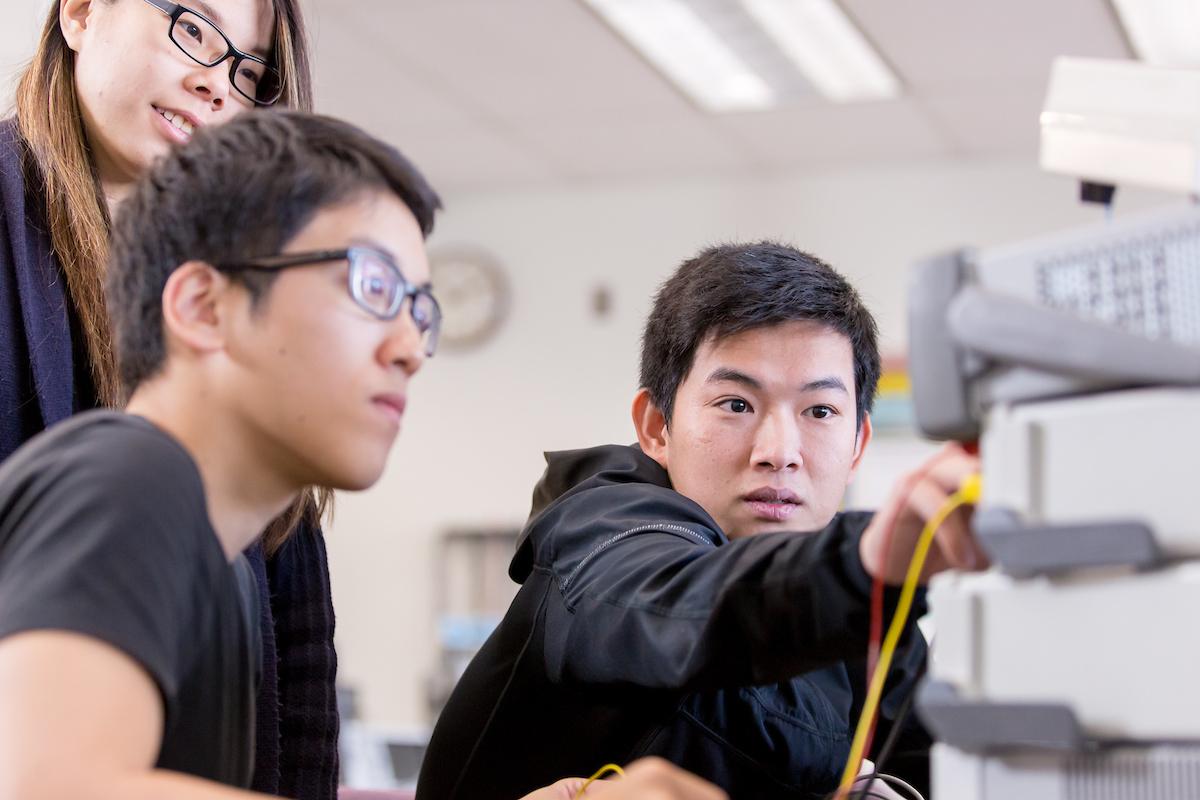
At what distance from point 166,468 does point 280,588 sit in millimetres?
772

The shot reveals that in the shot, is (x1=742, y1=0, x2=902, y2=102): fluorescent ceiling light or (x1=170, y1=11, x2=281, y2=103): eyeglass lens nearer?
(x1=170, y1=11, x2=281, y2=103): eyeglass lens

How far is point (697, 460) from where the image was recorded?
1.55 metres

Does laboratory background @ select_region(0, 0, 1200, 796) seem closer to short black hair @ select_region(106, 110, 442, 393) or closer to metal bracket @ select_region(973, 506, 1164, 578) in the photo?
short black hair @ select_region(106, 110, 442, 393)

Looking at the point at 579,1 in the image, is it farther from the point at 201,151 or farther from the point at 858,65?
the point at 201,151

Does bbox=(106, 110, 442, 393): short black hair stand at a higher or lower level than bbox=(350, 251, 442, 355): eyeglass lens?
higher

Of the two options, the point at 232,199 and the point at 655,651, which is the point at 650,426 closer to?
the point at 655,651

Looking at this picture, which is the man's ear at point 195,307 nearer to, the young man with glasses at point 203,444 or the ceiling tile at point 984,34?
the young man with glasses at point 203,444

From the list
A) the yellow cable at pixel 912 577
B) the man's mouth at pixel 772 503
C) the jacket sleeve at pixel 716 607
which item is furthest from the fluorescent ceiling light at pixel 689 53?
the yellow cable at pixel 912 577

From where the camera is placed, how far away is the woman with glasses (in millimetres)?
1487

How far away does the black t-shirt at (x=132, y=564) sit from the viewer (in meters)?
0.78

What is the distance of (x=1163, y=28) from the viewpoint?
3729mm

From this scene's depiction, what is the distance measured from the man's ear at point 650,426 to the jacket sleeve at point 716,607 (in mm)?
370

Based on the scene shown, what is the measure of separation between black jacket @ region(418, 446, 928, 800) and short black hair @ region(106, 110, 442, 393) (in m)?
0.39

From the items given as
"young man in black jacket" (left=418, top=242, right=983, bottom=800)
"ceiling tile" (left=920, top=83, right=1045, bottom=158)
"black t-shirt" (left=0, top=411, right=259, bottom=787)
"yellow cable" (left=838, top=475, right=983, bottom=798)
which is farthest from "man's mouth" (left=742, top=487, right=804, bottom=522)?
"ceiling tile" (left=920, top=83, right=1045, bottom=158)
